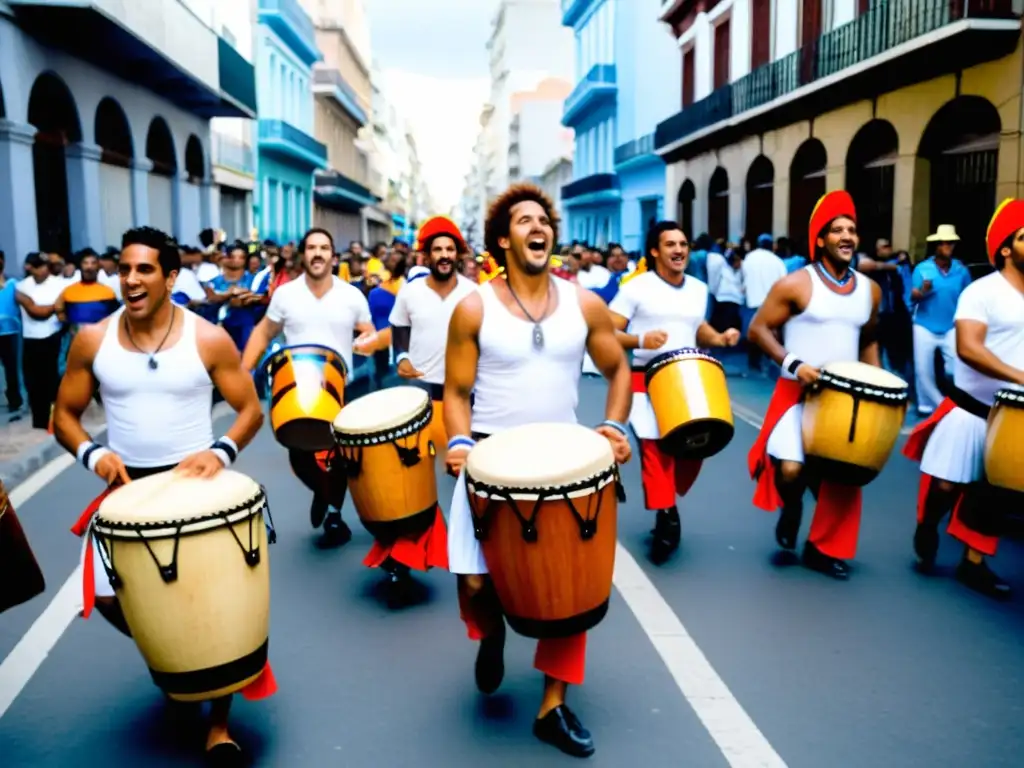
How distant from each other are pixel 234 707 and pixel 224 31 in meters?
33.5

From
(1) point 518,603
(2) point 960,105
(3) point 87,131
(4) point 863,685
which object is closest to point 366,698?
(1) point 518,603

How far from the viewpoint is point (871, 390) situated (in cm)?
580

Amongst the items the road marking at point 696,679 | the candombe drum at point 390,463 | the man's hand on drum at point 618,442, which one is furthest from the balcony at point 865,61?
the man's hand on drum at point 618,442

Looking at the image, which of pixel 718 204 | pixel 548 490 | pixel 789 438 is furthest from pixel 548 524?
pixel 718 204

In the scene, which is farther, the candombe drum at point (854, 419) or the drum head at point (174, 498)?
the candombe drum at point (854, 419)

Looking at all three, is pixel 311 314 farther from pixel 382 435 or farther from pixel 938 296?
pixel 938 296

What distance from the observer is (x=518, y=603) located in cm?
393

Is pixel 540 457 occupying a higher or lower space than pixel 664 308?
lower

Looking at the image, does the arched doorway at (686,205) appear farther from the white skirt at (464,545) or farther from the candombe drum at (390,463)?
the white skirt at (464,545)

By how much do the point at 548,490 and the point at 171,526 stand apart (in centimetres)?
116

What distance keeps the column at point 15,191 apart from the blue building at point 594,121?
32227mm

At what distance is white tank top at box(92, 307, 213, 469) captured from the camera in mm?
4410

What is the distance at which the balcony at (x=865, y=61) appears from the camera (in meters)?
16.3

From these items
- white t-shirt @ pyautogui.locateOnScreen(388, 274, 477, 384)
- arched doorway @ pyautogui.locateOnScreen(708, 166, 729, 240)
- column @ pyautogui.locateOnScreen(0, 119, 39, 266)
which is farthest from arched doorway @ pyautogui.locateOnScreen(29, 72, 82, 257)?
arched doorway @ pyautogui.locateOnScreen(708, 166, 729, 240)
